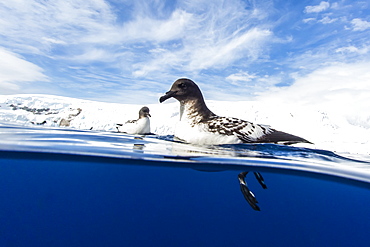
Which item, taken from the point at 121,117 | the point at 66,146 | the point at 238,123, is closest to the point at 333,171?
the point at 238,123

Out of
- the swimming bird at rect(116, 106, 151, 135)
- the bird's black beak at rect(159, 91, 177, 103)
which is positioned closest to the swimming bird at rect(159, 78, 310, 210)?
the bird's black beak at rect(159, 91, 177, 103)

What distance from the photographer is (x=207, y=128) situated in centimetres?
601

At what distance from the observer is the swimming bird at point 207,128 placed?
596cm

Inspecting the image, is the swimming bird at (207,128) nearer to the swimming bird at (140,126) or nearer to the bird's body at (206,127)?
the bird's body at (206,127)

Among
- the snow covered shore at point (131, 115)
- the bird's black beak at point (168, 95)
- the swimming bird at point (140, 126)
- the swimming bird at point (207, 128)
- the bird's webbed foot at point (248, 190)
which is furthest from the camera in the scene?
the snow covered shore at point (131, 115)

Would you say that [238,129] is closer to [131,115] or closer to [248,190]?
[248,190]

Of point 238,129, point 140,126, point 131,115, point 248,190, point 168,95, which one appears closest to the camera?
point 248,190

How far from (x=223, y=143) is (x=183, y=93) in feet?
5.75

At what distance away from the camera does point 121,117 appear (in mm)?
17781

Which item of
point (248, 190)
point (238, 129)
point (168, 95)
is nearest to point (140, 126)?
point (168, 95)

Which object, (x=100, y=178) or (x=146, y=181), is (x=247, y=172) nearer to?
(x=146, y=181)

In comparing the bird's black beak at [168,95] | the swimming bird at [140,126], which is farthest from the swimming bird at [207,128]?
the swimming bird at [140,126]

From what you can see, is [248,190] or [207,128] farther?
[207,128]

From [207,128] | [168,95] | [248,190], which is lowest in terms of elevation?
[248,190]
